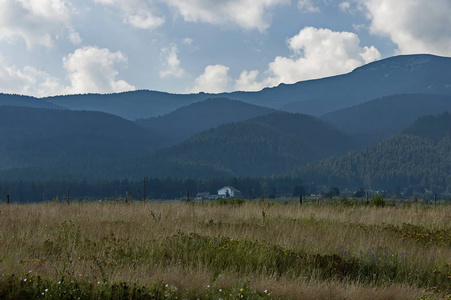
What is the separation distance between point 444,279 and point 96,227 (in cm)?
864

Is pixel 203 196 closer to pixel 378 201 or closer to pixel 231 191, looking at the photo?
pixel 231 191

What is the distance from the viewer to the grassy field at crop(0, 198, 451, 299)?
757cm

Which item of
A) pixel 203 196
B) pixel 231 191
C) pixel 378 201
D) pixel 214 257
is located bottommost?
pixel 203 196

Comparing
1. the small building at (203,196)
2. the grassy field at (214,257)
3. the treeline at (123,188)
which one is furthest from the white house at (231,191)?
the grassy field at (214,257)

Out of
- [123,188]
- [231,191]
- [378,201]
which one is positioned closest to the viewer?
[378,201]

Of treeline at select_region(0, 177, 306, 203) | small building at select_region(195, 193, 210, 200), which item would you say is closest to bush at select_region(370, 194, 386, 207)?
small building at select_region(195, 193, 210, 200)

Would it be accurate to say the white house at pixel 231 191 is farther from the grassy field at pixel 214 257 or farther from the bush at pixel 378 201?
the grassy field at pixel 214 257

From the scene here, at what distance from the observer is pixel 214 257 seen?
10.3 m

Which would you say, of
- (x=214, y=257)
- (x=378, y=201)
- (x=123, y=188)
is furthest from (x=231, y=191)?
(x=214, y=257)

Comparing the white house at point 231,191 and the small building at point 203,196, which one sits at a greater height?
the white house at point 231,191

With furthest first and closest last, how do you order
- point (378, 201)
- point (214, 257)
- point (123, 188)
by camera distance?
point (123, 188), point (378, 201), point (214, 257)

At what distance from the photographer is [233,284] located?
7680 millimetres

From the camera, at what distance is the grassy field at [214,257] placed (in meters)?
7.57

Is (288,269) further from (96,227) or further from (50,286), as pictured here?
(96,227)
